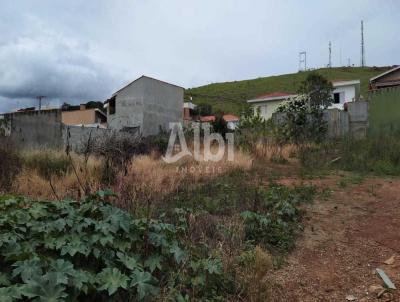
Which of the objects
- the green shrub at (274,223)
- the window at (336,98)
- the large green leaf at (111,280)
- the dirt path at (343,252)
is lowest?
the dirt path at (343,252)

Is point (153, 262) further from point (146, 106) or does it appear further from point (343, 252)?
point (146, 106)

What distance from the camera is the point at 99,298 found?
2363 millimetres

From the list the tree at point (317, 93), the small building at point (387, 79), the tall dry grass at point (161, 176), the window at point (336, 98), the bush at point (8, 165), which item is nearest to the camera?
the tall dry grass at point (161, 176)

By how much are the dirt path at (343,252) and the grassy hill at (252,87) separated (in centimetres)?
3944

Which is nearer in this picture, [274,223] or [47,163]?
[274,223]

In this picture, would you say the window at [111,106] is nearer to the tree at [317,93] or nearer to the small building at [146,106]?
the small building at [146,106]

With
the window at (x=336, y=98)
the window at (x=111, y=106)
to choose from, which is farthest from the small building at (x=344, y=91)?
the window at (x=111, y=106)

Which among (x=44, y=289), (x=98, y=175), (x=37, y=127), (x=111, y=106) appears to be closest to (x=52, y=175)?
(x=98, y=175)

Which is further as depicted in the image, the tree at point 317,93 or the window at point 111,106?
the window at point 111,106

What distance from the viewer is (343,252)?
4188 millimetres

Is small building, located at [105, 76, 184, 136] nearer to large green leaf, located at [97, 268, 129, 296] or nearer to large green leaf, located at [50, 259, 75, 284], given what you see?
large green leaf, located at [97, 268, 129, 296]

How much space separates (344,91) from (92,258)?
30381 millimetres

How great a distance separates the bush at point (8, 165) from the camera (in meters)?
6.24

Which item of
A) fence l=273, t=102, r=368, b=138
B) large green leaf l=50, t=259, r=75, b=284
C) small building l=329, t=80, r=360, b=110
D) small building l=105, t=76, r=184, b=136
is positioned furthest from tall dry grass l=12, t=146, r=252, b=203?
small building l=329, t=80, r=360, b=110
